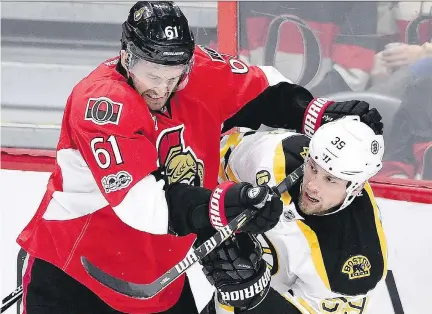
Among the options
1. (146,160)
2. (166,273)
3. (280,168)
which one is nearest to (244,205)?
(146,160)

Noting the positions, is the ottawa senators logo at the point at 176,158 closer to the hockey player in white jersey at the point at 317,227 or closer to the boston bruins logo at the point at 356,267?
the hockey player in white jersey at the point at 317,227

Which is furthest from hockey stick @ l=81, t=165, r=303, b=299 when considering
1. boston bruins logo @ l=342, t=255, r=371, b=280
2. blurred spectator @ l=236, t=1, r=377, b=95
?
blurred spectator @ l=236, t=1, r=377, b=95

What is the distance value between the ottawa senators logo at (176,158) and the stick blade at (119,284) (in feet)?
0.80

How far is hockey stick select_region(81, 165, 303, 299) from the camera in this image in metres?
1.72

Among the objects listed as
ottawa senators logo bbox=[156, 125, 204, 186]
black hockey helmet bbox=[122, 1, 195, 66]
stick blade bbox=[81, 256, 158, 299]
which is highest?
black hockey helmet bbox=[122, 1, 195, 66]

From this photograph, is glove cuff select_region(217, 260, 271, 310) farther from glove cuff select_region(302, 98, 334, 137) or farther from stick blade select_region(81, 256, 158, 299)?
glove cuff select_region(302, 98, 334, 137)

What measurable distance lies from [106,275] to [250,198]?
450 mm

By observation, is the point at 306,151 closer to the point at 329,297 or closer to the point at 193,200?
the point at 329,297

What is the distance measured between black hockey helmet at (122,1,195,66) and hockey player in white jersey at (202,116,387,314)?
15.6 inches

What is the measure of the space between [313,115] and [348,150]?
161 mm

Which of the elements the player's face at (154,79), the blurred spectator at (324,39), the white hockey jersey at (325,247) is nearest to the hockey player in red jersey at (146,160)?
the player's face at (154,79)

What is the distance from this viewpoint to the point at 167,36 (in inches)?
63.7

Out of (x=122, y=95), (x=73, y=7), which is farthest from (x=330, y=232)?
(x=73, y=7)

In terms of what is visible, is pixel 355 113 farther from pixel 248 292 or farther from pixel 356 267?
pixel 248 292
